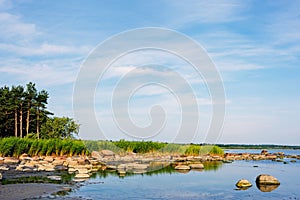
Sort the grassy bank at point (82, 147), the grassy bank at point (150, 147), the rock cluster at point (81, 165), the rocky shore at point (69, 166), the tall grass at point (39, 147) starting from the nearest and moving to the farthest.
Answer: the rocky shore at point (69, 166) < the rock cluster at point (81, 165) < the tall grass at point (39, 147) < the grassy bank at point (82, 147) < the grassy bank at point (150, 147)

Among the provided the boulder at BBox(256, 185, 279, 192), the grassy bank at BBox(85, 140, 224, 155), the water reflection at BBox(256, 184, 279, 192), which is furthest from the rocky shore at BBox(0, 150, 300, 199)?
the boulder at BBox(256, 185, 279, 192)

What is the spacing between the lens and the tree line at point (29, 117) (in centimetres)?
4584

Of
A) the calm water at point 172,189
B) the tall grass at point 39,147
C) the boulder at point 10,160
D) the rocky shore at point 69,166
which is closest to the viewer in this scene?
the calm water at point 172,189

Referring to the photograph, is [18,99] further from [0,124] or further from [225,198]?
[225,198]

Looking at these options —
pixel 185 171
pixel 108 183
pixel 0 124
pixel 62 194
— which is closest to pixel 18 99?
pixel 0 124

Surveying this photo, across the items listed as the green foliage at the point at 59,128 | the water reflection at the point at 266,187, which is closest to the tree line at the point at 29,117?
the green foliage at the point at 59,128

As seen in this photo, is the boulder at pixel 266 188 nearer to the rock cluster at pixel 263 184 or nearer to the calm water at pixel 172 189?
the rock cluster at pixel 263 184

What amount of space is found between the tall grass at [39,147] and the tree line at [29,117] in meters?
9.50

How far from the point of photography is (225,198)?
1723 centimetres

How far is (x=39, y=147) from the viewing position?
115 feet

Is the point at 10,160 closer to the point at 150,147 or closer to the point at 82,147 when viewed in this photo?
the point at 82,147

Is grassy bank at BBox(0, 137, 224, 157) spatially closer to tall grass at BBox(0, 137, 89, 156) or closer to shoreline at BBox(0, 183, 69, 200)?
tall grass at BBox(0, 137, 89, 156)

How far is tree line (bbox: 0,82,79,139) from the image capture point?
45.8 m

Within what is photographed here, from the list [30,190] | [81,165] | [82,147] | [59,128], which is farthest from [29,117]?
[30,190]
